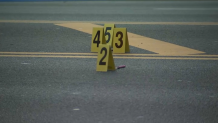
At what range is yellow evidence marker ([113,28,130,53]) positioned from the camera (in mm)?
8875

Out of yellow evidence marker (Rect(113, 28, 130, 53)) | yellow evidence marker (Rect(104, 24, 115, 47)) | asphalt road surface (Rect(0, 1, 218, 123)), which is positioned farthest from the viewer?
yellow evidence marker (Rect(104, 24, 115, 47))

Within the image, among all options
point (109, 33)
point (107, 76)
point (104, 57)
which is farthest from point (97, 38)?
point (107, 76)

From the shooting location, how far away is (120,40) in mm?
8875

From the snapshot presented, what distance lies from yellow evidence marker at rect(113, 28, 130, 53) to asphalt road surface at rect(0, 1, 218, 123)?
215 millimetres

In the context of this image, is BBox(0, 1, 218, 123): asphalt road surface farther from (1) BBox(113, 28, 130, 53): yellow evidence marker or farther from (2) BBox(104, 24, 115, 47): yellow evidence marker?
(2) BBox(104, 24, 115, 47): yellow evidence marker

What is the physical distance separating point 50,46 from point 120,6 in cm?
846

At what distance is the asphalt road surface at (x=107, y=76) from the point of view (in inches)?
211

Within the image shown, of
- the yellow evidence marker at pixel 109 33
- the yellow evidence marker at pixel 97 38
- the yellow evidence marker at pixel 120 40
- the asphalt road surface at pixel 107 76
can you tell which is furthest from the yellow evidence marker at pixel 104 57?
the yellow evidence marker at pixel 109 33

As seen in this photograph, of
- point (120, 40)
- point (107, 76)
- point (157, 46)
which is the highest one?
point (120, 40)

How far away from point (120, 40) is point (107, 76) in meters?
1.83

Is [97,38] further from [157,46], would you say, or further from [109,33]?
[157,46]

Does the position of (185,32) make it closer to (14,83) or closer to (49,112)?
(14,83)

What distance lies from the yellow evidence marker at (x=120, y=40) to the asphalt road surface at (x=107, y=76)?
0.22 metres

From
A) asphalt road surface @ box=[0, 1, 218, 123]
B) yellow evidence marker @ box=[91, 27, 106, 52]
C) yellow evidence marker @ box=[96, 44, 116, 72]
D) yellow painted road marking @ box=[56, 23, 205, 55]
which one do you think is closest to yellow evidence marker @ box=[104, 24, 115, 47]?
yellow evidence marker @ box=[91, 27, 106, 52]
